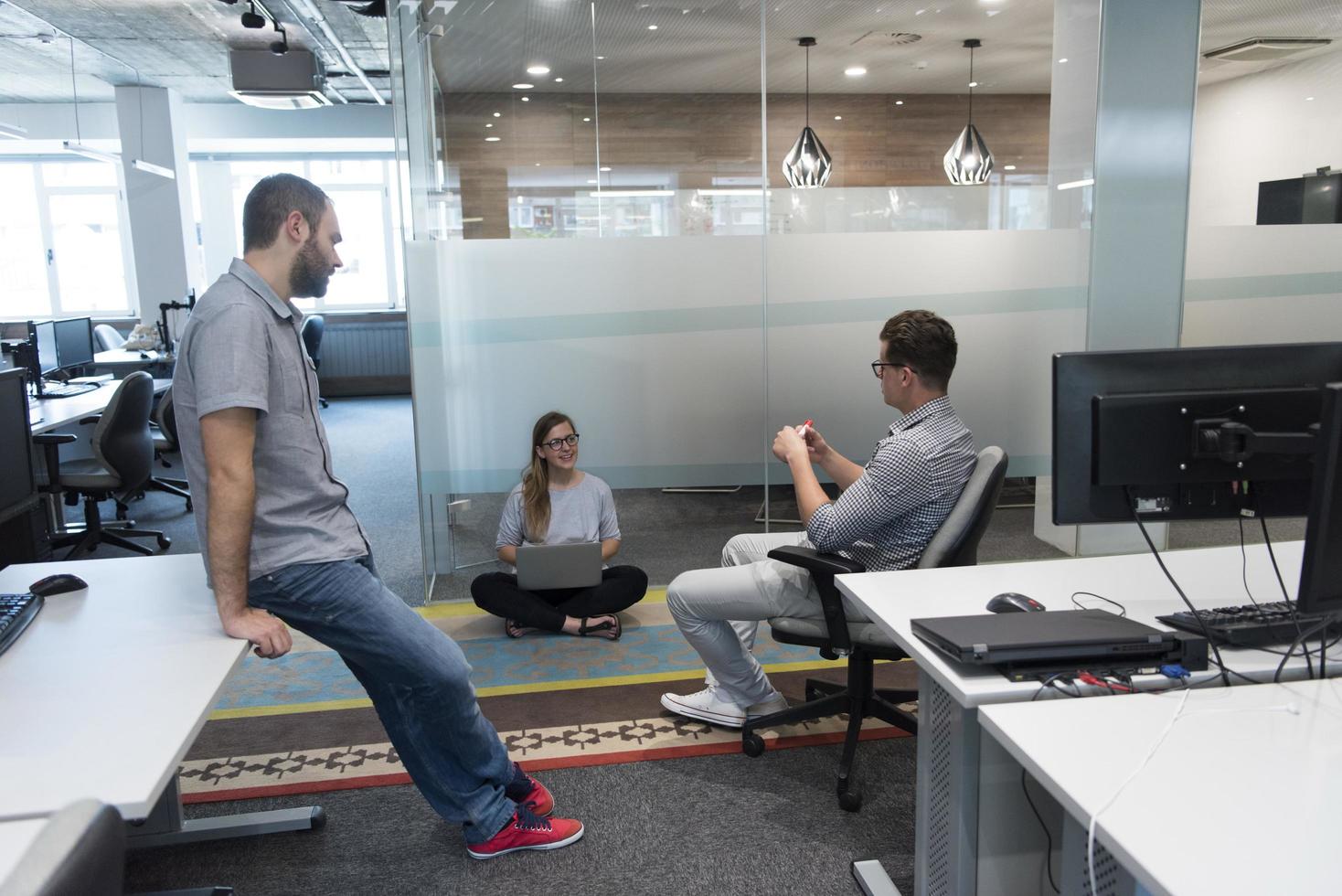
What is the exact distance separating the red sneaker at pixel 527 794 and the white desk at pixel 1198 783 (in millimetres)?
1323

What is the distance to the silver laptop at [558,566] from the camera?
147 inches

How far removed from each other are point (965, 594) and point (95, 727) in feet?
5.45

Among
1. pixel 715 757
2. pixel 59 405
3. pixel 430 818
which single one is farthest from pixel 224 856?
pixel 59 405

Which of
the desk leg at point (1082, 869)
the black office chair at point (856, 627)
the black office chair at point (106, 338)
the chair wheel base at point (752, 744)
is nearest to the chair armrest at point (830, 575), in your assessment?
the black office chair at point (856, 627)

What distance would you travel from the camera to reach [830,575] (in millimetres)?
2545

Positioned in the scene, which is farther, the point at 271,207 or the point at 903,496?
the point at 903,496

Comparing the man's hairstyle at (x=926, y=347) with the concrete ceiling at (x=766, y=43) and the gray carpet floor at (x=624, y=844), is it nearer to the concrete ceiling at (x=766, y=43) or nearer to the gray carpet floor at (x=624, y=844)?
the gray carpet floor at (x=624, y=844)

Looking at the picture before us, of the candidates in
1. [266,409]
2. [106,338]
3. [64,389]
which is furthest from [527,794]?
[106,338]

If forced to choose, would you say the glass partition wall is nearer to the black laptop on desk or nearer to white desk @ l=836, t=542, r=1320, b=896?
white desk @ l=836, t=542, r=1320, b=896

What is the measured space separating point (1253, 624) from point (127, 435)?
4.89 metres

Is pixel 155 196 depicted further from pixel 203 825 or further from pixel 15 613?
pixel 15 613

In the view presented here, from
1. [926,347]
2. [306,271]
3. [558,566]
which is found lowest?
[558,566]

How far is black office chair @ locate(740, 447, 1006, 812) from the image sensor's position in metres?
2.53

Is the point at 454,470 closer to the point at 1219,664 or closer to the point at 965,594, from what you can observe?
the point at 965,594
